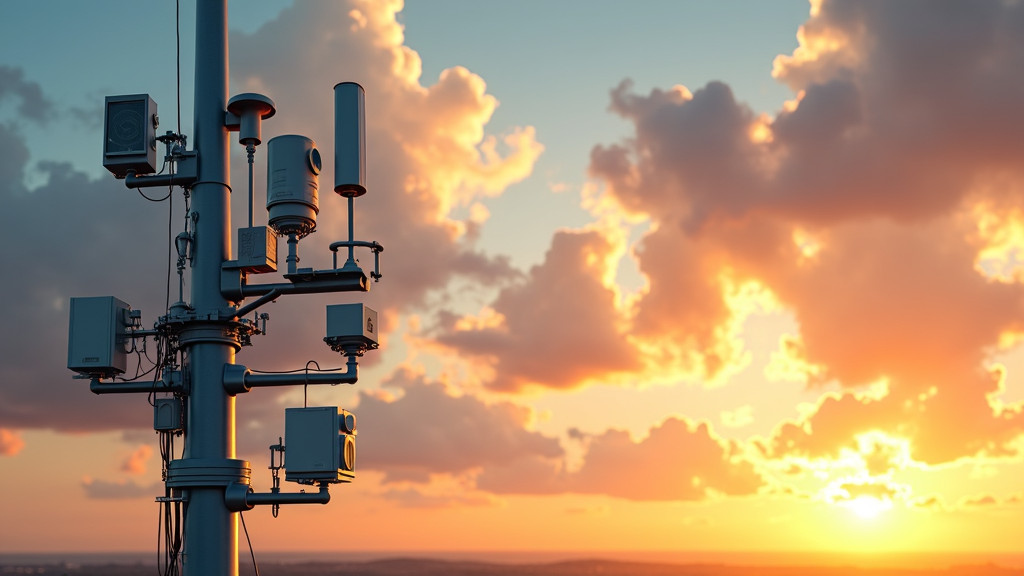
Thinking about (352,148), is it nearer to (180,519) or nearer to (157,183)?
(157,183)

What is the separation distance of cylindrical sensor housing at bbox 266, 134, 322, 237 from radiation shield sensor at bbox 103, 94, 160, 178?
2534 millimetres

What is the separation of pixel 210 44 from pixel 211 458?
7898mm

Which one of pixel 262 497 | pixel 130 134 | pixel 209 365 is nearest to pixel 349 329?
pixel 209 365

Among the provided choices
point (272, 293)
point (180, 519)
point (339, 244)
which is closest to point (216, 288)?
point (272, 293)

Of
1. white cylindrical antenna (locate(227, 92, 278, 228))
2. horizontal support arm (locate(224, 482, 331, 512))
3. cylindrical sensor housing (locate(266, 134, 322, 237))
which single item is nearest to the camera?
horizontal support arm (locate(224, 482, 331, 512))

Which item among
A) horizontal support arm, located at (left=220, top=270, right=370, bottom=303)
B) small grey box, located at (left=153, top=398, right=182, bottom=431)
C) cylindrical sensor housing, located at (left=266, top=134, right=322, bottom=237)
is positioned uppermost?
cylindrical sensor housing, located at (left=266, top=134, right=322, bottom=237)

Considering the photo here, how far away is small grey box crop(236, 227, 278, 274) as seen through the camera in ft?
63.2

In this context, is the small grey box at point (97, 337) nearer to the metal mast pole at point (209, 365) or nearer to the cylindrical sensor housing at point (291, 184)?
the metal mast pole at point (209, 365)

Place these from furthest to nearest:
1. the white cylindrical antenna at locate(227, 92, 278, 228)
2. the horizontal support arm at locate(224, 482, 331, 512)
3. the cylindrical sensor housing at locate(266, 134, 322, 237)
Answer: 1. the white cylindrical antenna at locate(227, 92, 278, 228)
2. the cylindrical sensor housing at locate(266, 134, 322, 237)
3. the horizontal support arm at locate(224, 482, 331, 512)

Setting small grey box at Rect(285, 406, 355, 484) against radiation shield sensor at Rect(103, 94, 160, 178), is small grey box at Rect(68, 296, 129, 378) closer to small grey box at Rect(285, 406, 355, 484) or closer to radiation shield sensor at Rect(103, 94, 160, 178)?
radiation shield sensor at Rect(103, 94, 160, 178)

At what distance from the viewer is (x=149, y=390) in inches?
771

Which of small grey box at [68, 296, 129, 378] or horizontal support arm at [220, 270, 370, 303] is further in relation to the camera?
small grey box at [68, 296, 129, 378]

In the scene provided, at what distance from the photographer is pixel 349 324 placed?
1894 centimetres

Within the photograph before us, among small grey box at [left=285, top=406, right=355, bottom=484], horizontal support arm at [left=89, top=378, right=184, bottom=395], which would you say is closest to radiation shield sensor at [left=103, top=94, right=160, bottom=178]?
horizontal support arm at [left=89, top=378, right=184, bottom=395]
